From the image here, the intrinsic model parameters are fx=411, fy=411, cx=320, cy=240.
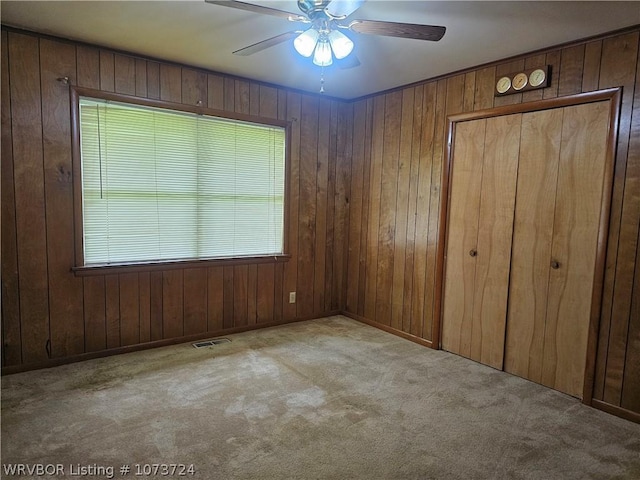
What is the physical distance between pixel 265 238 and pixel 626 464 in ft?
10.3

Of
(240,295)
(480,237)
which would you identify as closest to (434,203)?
(480,237)

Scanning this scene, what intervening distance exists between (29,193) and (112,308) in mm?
1039

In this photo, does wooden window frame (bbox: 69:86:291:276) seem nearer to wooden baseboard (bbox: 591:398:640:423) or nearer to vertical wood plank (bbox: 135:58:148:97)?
vertical wood plank (bbox: 135:58:148:97)

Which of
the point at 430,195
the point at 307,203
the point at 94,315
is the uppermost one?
the point at 430,195

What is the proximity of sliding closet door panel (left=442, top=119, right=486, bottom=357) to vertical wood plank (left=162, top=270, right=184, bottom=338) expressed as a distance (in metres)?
2.33

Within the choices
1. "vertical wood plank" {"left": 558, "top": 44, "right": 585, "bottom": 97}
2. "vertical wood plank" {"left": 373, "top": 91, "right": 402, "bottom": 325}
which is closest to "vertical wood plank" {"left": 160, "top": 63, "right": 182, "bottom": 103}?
"vertical wood plank" {"left": 373, "top": 91, "right": 402, "bottom": 325}

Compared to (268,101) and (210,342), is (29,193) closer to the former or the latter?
(210,342)

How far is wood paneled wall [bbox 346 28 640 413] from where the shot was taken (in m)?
2.53

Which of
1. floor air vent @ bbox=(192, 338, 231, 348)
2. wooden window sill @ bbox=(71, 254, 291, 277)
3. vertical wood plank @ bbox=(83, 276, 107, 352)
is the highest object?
wooden window sill @ bbox=(71, 254, 291, 277)

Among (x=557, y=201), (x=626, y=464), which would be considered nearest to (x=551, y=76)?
(x=557, y=201)

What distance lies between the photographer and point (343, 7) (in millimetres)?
2035

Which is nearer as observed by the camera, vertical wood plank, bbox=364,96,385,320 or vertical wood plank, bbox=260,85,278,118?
vertical wood plank, bbox=260,85,278,118

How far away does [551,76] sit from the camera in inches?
113

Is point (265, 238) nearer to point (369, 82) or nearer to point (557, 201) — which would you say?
point (369, 82)
